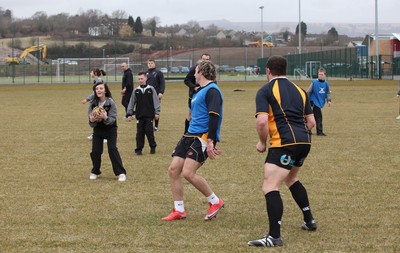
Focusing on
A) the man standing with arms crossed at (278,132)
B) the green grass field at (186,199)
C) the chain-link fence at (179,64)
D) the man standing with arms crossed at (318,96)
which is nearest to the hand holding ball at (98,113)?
the green grass field at (186,199)

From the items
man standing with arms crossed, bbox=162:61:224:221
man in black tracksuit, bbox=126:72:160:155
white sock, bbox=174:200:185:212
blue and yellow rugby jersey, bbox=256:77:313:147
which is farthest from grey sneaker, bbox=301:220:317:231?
man in black tracksuit, bbox=126:72:160:155

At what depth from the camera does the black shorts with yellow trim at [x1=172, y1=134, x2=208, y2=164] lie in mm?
7773

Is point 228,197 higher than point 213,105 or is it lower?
lower

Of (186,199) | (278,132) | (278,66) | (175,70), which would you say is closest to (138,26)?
(175,70)

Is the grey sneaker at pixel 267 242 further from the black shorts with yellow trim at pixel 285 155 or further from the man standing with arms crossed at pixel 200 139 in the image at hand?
the man standing with arms crossed at pixel 200 139

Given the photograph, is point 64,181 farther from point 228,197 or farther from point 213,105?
point 213,105

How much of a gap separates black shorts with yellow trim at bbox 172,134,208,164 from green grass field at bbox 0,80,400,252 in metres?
0.76

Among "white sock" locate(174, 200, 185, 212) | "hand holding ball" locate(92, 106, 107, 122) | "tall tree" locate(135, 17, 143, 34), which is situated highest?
"tall tree" locate(135, 17, 143, 34)

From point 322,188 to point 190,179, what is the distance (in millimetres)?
2723

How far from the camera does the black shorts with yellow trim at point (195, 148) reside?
7.77 metres

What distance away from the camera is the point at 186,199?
916 centimetres

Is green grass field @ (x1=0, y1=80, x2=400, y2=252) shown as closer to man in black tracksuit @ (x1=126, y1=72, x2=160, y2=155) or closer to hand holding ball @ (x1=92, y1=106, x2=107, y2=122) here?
man in black tracksuit @ (x1=126, y1=72, x2=160, y2=155)

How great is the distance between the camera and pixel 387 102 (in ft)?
101

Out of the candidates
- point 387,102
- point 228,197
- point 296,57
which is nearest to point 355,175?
point 228,197
